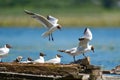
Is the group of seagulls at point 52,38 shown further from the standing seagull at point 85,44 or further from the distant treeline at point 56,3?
the distant treeline at point 56,3

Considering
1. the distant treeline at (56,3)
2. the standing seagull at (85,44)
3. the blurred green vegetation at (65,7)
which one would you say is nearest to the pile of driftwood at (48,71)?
the standing seagull at (85,44)

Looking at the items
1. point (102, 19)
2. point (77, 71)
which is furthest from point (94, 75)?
point (102, 19)

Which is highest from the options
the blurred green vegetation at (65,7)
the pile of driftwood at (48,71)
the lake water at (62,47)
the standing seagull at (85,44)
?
the blurred green vegetation at (65,7)

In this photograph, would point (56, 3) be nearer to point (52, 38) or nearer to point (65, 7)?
point (65, 7)

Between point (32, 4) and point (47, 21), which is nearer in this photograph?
point (47, 21)

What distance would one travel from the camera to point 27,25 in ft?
294

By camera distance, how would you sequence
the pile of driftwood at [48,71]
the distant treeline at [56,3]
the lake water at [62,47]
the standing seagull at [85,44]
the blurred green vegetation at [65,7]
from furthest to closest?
A: the distant treeline at [56,3] < the blurred green vegetation at [65,7] < the lake water at [62,47] < the standing seagull at [85,44] < the pile of driftwood at [48,71]

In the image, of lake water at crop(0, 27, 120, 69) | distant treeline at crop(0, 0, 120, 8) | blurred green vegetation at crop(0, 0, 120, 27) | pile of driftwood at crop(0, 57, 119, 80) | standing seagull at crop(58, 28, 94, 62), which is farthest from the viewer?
distant treeline at crop(0, 0, 120, 8)

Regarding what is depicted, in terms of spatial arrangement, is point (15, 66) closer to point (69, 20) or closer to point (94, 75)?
point (94, 75)

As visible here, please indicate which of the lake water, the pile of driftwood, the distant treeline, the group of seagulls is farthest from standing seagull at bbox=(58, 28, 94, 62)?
the distant treeline

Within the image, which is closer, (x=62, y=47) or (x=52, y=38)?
(x=52, y=38)

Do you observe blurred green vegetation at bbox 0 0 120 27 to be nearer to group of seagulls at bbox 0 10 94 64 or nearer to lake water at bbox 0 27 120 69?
lake water at bbox 0 27 120 69

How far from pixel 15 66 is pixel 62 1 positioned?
391ft

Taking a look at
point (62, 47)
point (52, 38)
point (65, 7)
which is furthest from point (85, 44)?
point (65, 7)
